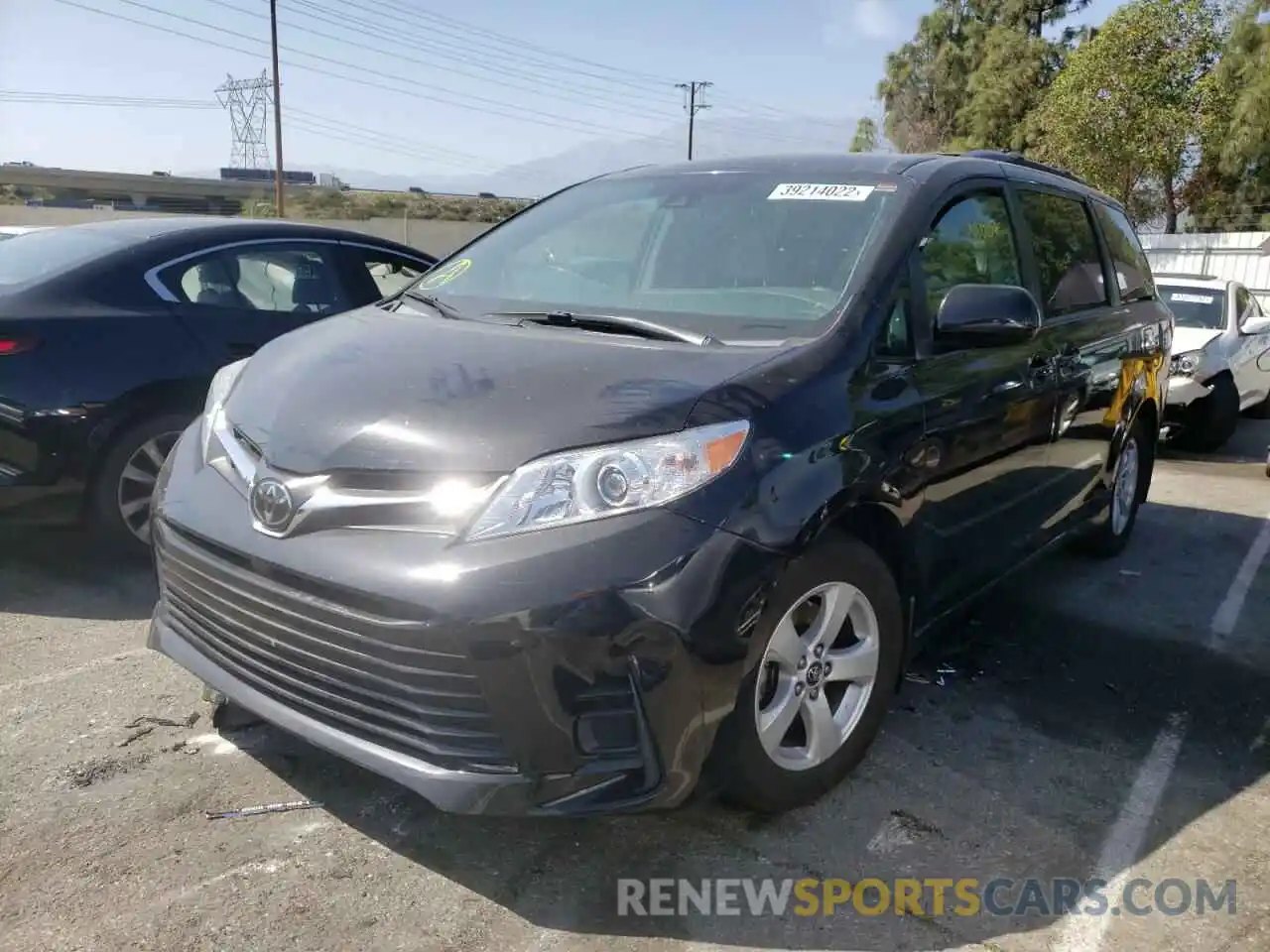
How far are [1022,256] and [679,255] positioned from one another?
4.54ft

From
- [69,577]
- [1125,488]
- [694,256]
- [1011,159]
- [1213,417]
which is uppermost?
[1011,159]

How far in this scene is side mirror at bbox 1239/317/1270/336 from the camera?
9.34 meters

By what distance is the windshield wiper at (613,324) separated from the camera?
113 inches

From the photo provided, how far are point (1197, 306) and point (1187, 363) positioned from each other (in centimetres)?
134

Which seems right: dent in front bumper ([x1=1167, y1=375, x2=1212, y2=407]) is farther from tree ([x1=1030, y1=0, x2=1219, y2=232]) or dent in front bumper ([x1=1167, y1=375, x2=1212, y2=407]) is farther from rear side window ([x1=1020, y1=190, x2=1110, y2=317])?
tree ([x1=1030, y1=0, x2=1219, y2=232])

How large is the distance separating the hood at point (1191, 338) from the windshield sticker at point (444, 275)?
703 centimetres

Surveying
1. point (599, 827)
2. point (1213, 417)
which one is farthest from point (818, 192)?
point (1213, 417)

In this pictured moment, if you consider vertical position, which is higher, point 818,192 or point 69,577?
point 818,192

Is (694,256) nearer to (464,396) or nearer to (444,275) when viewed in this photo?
(444,275)

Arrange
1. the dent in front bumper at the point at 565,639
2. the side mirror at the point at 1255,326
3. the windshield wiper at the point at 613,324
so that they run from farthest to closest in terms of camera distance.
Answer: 1. the side mirror at the point at 1255,326
2. the windshield wiper at the point at 613,324
3. the dent in front bumper at the point at 565,639

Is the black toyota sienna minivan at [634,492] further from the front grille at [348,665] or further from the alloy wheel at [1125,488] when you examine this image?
the alloy wheel at [1125,488]

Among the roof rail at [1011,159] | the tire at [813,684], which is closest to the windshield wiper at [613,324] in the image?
the tire at [813,684]

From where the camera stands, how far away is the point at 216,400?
309cm

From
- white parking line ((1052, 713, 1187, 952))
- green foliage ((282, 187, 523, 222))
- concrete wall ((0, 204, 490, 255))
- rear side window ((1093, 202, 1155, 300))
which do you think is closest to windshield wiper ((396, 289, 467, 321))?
white parking line ((1052, 713, 1187, 952))
